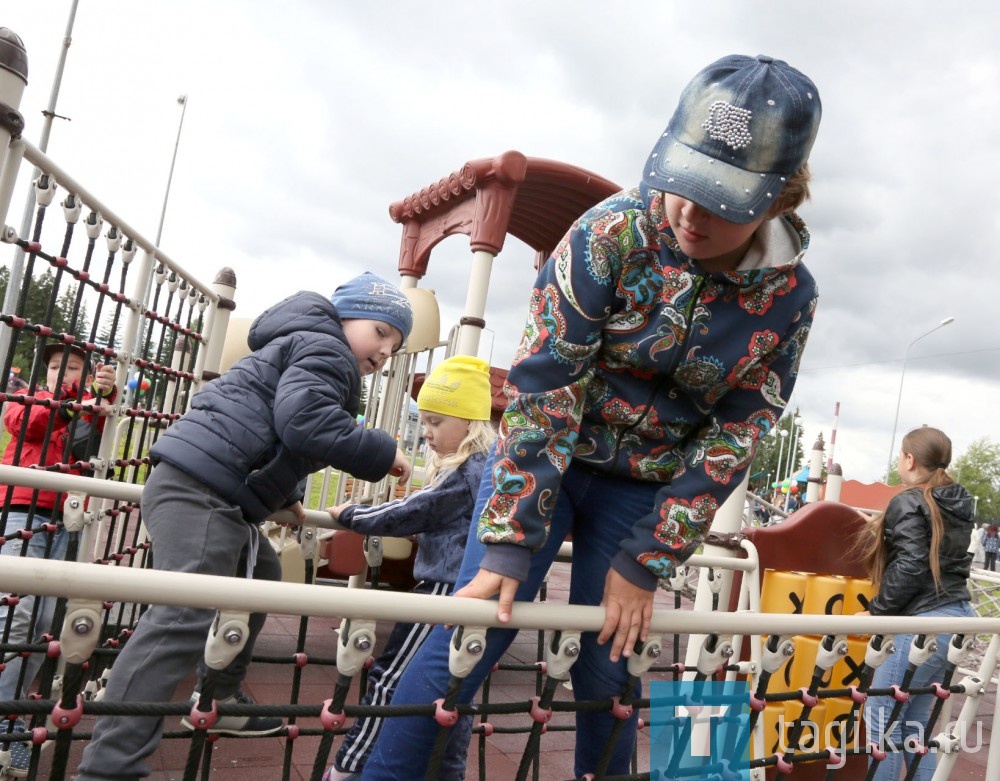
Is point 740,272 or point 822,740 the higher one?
point 740,272

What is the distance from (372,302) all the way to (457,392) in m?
0.44

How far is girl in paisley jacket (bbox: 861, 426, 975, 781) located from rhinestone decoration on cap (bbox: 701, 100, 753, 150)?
241 cm

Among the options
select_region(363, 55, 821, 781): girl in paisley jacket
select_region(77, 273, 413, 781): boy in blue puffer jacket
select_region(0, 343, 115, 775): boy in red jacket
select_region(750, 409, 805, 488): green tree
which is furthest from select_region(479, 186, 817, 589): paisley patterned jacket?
select_region(750, 409, 805, 488): green tree

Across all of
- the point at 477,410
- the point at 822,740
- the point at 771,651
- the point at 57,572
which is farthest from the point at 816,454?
the point at 57,572

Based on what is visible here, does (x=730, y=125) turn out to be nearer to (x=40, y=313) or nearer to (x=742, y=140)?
(x=742, y=140)

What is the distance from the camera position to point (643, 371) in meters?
1.49

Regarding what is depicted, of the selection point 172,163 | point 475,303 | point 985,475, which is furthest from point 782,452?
point 475,303

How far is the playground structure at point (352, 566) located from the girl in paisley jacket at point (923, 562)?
199mm

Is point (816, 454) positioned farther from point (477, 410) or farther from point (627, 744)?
point (627, 744)

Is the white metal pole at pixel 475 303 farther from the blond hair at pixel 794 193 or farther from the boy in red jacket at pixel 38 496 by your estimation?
the blond hair at pixel 794 193

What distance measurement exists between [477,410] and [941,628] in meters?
1.42

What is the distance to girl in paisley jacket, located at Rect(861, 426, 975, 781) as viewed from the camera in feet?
10.1

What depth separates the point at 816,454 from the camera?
8148mm

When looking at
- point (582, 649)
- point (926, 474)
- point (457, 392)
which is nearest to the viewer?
point (582, 649)
